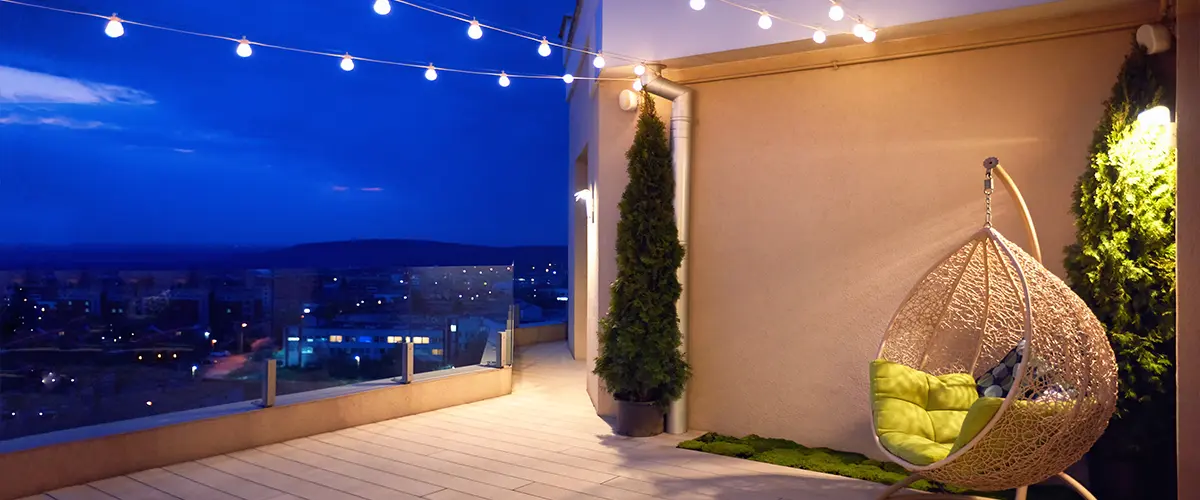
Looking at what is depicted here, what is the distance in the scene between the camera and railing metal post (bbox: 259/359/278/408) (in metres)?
5.93

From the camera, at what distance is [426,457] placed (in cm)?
557

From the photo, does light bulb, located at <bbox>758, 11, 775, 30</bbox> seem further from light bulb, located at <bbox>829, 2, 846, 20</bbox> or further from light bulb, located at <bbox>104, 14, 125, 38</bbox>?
light bulb, located at <bbox>104, 14, 125, 38</bbox>

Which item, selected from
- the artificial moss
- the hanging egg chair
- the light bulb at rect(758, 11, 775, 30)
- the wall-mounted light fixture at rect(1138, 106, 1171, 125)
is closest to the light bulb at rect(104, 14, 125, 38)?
the light bulb at rect(758, 11, 775, 30)

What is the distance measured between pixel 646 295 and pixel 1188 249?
3474 millimetres

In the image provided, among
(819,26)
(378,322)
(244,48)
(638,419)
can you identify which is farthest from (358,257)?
(819,26)

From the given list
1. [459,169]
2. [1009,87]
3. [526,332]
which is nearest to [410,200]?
[459,169]

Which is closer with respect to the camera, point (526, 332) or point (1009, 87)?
point (1009, 87)

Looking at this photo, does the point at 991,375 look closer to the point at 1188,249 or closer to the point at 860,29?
the point at 1188,249

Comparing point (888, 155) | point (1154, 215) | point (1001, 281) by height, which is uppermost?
point (888, 155)

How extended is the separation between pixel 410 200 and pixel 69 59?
48.3 ft

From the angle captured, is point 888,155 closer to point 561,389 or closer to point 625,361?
point 625,361

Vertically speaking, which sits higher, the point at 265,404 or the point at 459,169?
the point at 459,169

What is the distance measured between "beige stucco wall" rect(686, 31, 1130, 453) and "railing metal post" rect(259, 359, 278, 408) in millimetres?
3266

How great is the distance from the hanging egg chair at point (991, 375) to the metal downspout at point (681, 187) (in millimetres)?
1811
